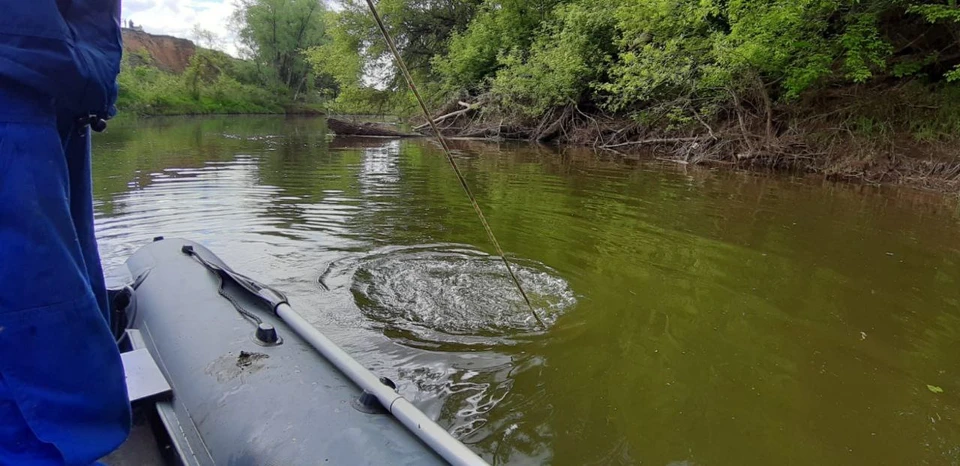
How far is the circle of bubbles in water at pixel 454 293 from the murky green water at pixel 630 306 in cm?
3

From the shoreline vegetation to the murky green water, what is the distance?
314 cm

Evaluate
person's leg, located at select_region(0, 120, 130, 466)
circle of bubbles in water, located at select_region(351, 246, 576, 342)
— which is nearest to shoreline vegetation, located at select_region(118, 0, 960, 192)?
circle of bubbles in water, located at select_region(351, 246, 576, 342)

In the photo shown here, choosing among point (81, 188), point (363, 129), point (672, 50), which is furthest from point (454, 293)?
point (363, 129)

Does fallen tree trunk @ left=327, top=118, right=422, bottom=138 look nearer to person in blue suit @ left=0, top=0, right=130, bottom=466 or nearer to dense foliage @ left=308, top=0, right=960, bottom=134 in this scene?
dense foliage @ left=308, top=0, right=960, bottom=134

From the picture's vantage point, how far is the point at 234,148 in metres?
14.7

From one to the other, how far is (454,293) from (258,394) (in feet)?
7.44

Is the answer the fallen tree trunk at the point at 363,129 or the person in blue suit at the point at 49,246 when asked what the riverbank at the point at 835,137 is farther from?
the person in blue suit at the point at 49,246

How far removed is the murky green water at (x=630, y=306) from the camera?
2.49 meters

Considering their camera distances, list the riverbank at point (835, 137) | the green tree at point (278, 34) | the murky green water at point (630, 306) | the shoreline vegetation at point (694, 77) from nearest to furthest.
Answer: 1. the murky green water at point (630, 306)
2. the riverbank at point (835, 137)
3. the shoreline vegetation at point (694, 77)
4. the green tree at point (278, 34)

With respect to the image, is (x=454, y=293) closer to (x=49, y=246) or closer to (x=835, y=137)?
(x=49, y=246)

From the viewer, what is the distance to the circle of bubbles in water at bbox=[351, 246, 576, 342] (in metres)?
3.47

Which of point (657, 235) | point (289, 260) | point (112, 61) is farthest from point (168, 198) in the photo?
point (112, 61)

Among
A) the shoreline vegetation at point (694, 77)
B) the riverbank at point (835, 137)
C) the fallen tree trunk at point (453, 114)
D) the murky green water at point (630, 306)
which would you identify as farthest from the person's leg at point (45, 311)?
the fallen tree trunk at point (453, 114)

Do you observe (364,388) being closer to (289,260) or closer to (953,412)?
(953,412)
